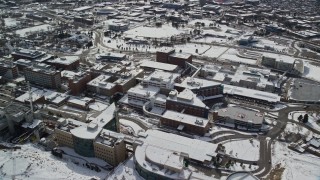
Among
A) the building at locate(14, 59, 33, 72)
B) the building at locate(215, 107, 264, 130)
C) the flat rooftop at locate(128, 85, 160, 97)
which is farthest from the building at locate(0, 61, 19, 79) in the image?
the building at locate(215, 107, 264, 130)

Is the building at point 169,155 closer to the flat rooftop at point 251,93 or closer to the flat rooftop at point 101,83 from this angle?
the flat rooftop at point 101,83

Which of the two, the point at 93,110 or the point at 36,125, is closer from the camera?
the point at 36,125

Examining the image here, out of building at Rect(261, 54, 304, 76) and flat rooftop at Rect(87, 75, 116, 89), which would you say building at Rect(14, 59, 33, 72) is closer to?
flat rooftop at Rect(87, 75, 116, 89)

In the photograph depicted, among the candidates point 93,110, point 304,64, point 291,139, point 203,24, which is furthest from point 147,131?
point 203,24

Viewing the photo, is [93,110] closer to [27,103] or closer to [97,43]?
[27,103]

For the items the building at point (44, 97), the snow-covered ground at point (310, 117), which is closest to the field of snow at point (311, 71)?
the snow-covered ground at point (310, 117)
